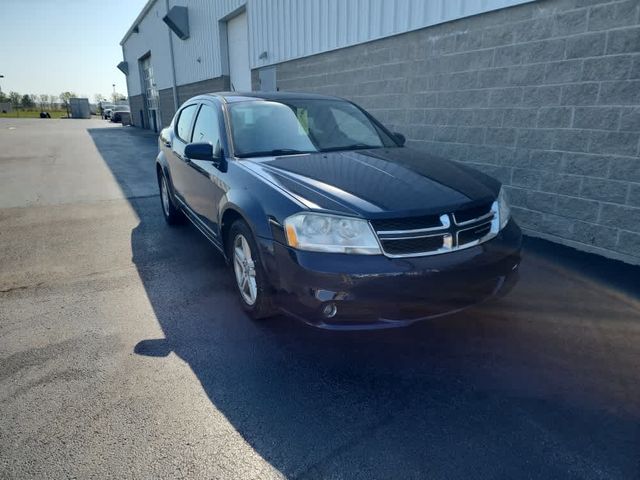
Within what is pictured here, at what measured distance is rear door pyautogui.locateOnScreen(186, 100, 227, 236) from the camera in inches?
133

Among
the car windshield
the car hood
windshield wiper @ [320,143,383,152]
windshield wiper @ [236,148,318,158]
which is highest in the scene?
the car windshield

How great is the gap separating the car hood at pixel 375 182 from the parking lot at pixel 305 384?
961 mm

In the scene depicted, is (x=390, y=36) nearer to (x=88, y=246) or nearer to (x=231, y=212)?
(x=231, y=212)

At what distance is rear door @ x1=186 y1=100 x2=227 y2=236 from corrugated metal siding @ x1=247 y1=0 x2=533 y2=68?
331 centimetres

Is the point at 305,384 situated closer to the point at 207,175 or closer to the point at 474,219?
the point at 474,219

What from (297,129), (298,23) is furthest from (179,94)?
(297,129)

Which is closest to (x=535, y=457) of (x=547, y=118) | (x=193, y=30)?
(x=547, y=118)

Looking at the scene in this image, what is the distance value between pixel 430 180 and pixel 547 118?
2376mm

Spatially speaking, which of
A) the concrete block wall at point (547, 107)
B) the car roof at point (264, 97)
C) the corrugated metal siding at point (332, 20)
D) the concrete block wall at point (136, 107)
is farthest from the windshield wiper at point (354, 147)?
the concrete block wall at point (136, 107)

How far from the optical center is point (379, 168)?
293 centimetres

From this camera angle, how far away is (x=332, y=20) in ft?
24.3

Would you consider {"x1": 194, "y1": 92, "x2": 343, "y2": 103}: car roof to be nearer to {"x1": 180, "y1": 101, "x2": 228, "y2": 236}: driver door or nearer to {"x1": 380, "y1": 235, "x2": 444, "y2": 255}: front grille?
{"x1": 180, "y1": 101, "x2": 228, "y2": 236}: driver door

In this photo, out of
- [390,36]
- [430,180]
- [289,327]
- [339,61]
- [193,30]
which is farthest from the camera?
[193,30]

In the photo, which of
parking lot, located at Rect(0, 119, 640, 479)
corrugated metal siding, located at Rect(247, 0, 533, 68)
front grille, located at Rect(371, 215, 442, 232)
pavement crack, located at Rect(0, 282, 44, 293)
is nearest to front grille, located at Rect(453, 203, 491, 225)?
front grille, located at Rect(371, 215, 442, 232)
